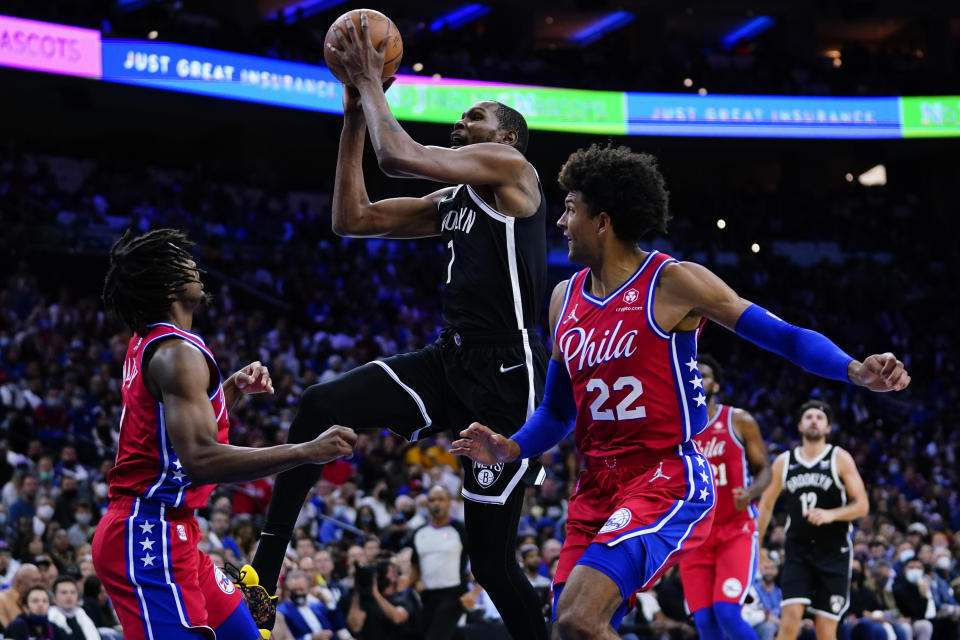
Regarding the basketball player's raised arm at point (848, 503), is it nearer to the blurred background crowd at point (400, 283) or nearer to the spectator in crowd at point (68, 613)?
the blurred background crowd at point (400, 283)

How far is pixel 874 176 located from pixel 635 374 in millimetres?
29823

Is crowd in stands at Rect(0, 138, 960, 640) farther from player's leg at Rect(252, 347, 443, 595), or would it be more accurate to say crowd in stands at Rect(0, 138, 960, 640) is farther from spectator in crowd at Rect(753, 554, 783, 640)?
player's leg at Rect(252, 347, 443, 595)

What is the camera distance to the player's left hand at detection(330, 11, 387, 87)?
15.7 ft

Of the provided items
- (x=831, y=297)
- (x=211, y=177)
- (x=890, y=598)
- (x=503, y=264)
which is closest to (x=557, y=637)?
(x=503, y=264)

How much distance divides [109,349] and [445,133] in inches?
434

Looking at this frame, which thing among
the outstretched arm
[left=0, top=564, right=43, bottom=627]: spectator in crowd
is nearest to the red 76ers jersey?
the outstretched arm

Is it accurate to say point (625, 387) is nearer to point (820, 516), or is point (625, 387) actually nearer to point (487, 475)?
point (487, 475)

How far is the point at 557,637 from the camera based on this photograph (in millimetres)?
4086

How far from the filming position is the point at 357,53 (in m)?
4.79

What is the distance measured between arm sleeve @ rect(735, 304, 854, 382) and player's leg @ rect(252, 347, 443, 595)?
1.55 meters

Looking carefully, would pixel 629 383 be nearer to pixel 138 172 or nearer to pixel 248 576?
pixel 248 576

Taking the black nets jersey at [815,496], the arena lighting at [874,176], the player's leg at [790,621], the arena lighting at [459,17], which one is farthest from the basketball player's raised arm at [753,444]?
the arena lighting at [874,176]

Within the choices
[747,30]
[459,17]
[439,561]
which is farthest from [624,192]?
[747,30]

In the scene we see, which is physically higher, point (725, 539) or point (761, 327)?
point (761, 327)
